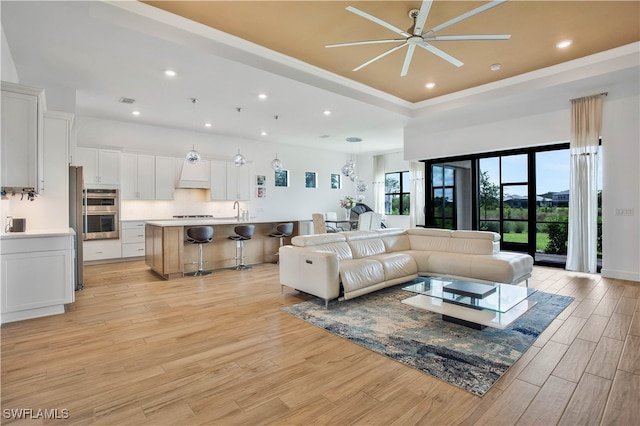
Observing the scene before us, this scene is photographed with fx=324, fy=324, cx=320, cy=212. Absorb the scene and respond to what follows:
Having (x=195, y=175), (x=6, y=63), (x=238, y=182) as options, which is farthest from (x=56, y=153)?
(x=238, y=182)

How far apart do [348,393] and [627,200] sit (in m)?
5.85

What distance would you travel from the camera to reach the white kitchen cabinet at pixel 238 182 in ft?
28.6

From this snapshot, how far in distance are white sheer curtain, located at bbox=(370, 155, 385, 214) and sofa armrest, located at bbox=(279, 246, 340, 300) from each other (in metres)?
7.33

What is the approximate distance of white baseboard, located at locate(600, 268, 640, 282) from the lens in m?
5.16

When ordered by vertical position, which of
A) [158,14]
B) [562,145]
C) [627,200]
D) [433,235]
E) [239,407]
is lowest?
[239,407]

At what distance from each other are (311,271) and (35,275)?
3031 mm

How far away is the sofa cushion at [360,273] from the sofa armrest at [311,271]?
0.32 feet

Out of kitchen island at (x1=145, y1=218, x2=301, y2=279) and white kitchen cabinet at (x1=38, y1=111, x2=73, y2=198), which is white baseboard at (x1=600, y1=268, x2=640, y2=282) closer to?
kitchen island at (x1=145, y1=218, x2=301, y2=279)

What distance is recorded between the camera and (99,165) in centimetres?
679

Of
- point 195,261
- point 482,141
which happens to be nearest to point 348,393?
point 195,261

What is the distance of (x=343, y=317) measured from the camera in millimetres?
3562

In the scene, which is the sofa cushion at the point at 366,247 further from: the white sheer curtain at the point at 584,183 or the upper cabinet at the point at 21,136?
Answer: the upper cabinet at the point at 21,136

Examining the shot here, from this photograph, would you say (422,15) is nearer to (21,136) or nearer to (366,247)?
(366,247)

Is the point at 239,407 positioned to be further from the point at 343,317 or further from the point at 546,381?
the point at 546,381
